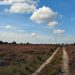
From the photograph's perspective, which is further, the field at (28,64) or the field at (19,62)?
the field at (28,64)

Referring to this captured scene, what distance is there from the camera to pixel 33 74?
870 inches

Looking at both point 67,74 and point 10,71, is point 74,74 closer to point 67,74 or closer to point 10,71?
point 67,74

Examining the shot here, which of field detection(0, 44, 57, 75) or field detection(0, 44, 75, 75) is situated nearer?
field detection(0, 44, 57, 75)

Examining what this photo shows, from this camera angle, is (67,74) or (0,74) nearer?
(0,74)

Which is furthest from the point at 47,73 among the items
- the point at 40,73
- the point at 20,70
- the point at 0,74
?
the point at 0,74

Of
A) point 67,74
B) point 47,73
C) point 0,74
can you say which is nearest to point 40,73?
point 47,73

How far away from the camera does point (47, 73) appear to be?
2317 centimetres

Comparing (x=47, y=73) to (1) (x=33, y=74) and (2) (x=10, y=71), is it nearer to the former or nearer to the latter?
(1) (x=33, y=74)

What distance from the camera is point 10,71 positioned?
2177 cm

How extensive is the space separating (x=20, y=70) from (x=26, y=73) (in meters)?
0.79

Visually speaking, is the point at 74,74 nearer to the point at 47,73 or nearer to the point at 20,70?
the point at 47,73

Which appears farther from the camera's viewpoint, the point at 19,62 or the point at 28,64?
the point at 19,62

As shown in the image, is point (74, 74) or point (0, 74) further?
point (74, 74)

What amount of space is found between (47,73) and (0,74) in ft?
14.4
